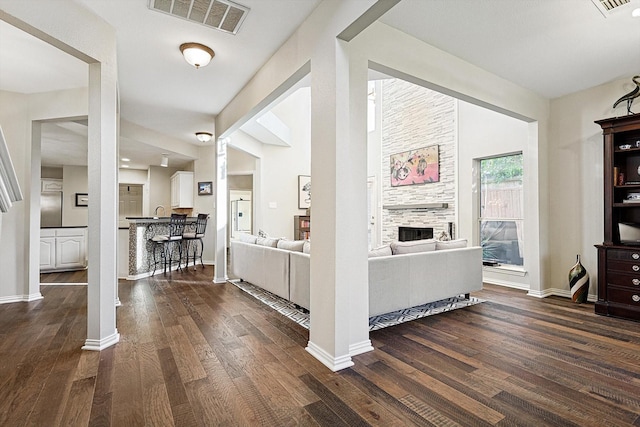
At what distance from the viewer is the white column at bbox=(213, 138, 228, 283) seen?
520 cm

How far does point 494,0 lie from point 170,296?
185 inches

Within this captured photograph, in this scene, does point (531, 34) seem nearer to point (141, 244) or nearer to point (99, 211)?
point (99, 211)

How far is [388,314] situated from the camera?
11.5ft

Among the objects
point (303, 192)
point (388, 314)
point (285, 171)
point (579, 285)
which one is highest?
point (285, 171)

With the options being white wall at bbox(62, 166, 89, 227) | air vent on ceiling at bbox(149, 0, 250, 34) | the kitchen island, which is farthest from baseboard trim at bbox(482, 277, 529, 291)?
white wall at bbox(62, 166, 89, 227)

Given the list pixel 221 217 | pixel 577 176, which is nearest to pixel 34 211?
pixel 221 217

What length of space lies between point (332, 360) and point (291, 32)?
9.04 feet

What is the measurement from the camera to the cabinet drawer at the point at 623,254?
3301mm

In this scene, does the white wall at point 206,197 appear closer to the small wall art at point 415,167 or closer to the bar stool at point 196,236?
the bar stool at point 196,236

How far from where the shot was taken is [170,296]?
4.23 meters

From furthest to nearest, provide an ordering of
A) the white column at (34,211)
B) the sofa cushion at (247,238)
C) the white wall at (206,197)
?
the white wall at (206,197), the sofa cushion at (247,238), the white column at (34,211)

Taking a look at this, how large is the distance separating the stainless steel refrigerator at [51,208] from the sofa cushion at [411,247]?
893 centimetres

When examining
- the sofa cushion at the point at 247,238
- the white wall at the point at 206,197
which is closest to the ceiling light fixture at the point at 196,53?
the sofa cushion at the point at 247,238

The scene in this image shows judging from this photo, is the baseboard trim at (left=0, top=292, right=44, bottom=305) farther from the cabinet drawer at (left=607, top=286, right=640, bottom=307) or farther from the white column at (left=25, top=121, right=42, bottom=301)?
the cabinet drawer at (left=607, top=286, right=640, bottom=307)
